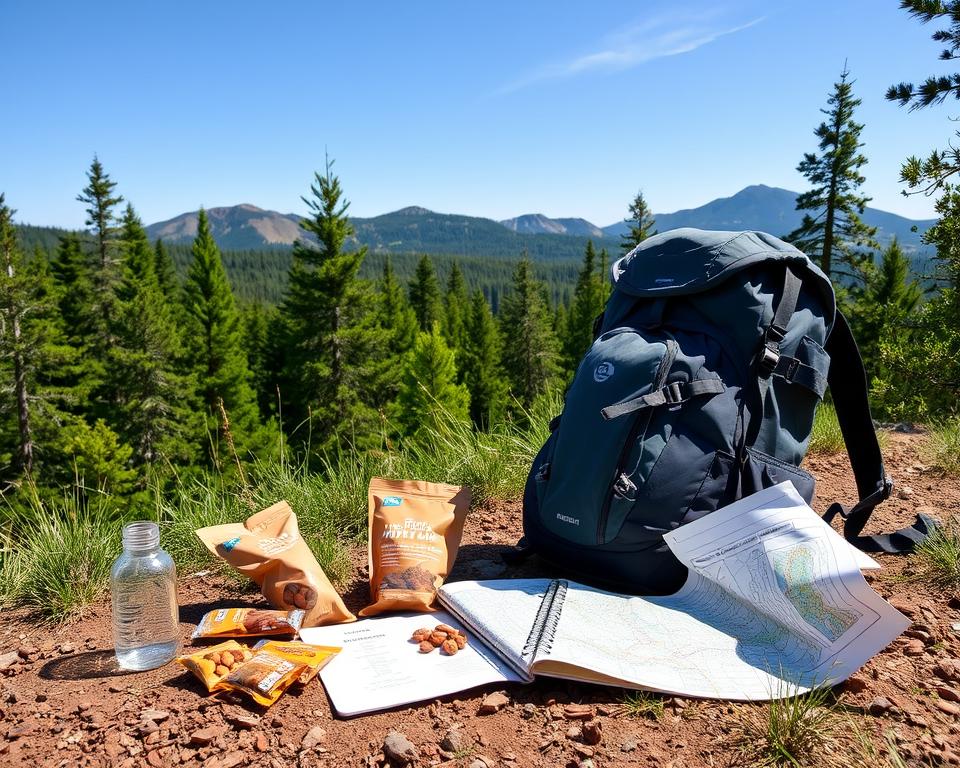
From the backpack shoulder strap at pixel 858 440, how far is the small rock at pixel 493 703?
5.29 ft

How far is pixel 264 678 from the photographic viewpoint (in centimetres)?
178

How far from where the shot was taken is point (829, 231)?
17.8 meters

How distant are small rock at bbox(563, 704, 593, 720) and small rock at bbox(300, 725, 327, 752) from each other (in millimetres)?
643

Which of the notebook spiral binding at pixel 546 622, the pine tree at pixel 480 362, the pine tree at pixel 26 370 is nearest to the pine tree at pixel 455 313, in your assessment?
the pine tree at pixel 480 362

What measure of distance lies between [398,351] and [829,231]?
965 inches

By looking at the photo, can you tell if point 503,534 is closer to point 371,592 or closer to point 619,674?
point 371,592

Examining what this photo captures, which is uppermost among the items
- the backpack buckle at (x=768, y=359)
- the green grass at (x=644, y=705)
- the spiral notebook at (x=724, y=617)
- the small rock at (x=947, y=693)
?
the backpack buckle at (x=768, y=359)

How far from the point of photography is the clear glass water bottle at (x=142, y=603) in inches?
78.9

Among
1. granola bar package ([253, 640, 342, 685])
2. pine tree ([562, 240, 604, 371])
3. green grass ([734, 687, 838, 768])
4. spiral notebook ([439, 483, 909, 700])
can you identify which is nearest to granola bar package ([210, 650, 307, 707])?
granola bar package ([253, 640, 342, 685])

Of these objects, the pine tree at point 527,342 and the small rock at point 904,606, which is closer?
the small rock at point 904,606

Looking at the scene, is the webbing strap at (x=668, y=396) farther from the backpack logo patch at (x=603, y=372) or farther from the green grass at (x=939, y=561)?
the green grass at (x=939, y=561)

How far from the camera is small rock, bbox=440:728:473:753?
159cm

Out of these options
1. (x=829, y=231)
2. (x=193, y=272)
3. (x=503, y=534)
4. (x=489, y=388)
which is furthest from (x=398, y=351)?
(x=503, y=534)

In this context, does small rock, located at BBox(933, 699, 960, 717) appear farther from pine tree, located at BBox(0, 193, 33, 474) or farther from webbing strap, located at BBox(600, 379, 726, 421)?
pine tree, located at BBox(0, 193, 33, 474)
